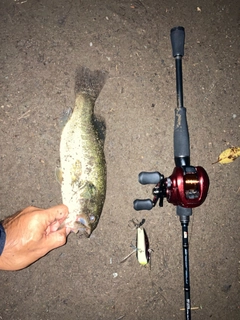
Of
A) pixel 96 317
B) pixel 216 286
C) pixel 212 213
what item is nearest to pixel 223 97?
pixel 212 213

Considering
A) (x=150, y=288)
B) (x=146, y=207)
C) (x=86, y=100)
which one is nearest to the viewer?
(x=146, y=207)

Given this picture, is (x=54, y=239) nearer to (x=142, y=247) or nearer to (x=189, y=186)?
(x=142, y=247)

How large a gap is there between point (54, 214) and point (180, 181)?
3.12 feet

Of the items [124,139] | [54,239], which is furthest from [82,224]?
[124,139]

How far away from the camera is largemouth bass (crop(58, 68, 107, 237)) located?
7.13ft

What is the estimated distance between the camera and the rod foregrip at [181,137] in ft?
6.72

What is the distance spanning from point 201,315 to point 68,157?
1.90 m

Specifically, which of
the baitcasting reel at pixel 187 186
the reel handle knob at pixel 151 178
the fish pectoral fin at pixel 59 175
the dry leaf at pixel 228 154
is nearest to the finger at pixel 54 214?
the fish pectoral fin at pixel 59 175

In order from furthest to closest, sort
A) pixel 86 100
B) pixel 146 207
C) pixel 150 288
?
1. pixel 150 288
2. pixel 86 100
3. pixel 146 207

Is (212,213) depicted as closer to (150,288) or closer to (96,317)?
(150,288)

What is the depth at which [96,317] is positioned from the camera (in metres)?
2.44

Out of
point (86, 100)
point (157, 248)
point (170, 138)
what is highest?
point (86, 100)

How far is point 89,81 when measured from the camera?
7.82ft

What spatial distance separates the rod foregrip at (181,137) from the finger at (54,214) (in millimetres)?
956
